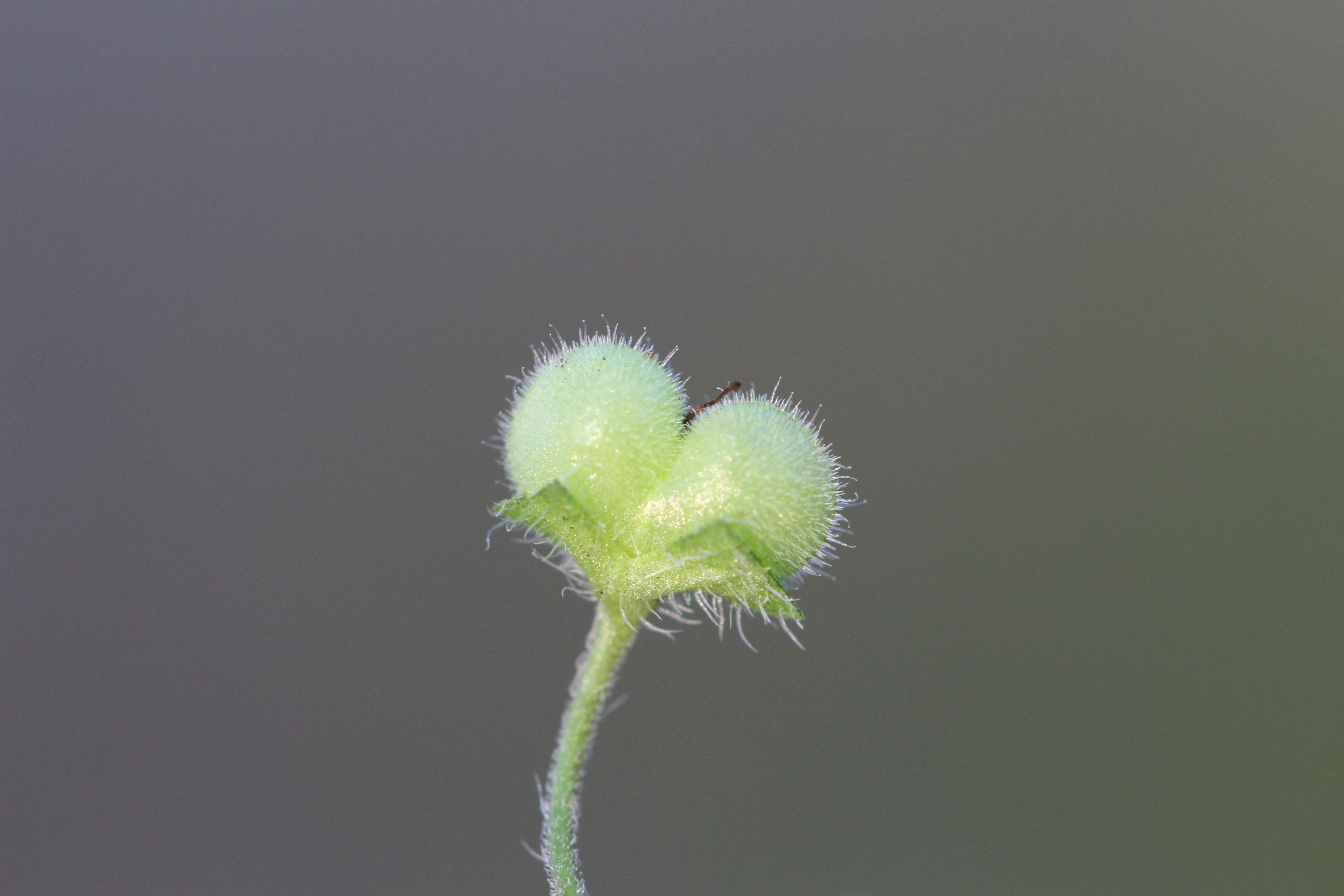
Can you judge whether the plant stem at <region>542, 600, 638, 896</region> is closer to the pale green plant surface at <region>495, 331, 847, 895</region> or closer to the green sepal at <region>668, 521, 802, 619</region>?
the pale green plant surface at <region>495, 331, 847, 895</region>

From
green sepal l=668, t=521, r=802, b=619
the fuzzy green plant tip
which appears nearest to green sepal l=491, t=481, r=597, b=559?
the fuzzy green plant tip

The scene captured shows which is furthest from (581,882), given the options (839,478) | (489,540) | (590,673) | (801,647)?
(839,478)

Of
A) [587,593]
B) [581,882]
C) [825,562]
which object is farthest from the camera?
[587,593]

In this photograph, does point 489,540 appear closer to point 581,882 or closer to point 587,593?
point 587,593

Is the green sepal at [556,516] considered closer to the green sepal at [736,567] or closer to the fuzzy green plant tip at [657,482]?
the fuzzy green plant tip at [657,482]

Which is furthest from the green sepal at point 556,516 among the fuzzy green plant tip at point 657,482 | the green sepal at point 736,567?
the green sepal at point 736,567

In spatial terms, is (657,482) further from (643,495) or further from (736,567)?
(736,567)
